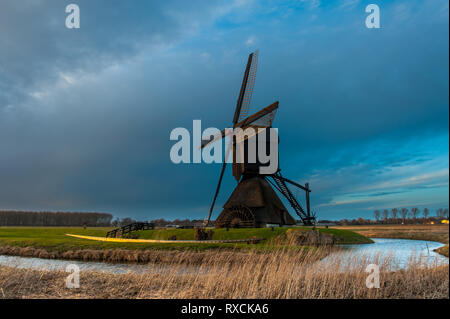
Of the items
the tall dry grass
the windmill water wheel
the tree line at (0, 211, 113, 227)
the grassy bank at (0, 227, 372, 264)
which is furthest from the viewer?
the tree line at (0, 211, 113, 227)

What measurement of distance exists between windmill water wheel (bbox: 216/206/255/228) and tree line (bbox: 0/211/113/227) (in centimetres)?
8632

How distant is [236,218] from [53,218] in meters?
108

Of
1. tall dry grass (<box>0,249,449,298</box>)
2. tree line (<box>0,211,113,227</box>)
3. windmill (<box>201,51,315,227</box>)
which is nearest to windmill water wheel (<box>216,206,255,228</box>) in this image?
windmill (<box>201,51,315,227</box>)

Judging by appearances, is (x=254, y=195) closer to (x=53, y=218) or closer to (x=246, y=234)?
(x=246, y=234)

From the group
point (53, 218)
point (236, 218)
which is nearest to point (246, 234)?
point (236, 218)

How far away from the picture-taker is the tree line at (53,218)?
103875mm

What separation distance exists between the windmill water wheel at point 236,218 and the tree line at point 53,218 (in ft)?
283

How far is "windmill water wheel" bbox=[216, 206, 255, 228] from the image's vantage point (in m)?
27.3

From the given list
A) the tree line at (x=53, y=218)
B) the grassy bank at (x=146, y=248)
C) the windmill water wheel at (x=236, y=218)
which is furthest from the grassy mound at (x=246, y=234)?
the tree line at (x=53, y=218)

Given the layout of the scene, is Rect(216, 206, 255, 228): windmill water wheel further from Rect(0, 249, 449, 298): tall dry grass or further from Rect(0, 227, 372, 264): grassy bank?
Rect(0, 249, 449, 298): tall dry grass

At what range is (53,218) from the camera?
361 feet

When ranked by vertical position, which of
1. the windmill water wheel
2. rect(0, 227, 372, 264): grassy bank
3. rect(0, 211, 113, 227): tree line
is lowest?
rect(0, 211, 113, 227): tree line

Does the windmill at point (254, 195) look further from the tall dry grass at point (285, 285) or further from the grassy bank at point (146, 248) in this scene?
the tall dry grass at point (285, 285)
